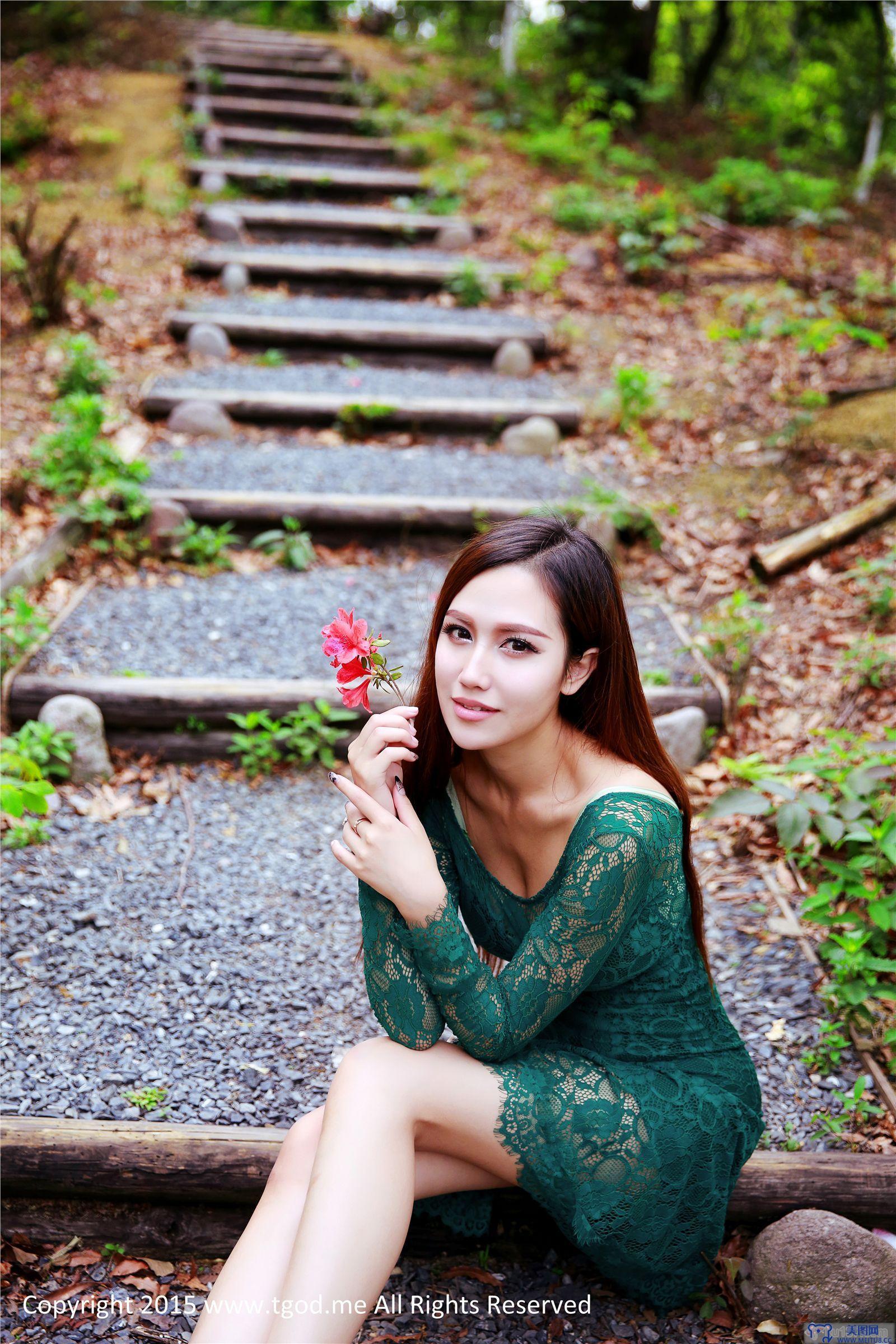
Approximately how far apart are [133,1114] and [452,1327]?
781 mm

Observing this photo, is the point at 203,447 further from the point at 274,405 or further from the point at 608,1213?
the point at 608,1213

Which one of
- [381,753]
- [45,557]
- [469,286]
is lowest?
[45,557]

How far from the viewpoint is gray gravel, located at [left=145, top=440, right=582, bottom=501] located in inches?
183

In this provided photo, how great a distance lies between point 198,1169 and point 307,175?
25.9 ft

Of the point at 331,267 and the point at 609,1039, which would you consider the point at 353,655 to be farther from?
the point at 331,267

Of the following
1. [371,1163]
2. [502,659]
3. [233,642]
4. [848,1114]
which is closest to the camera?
[371,1163]

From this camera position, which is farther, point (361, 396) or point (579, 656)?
point (361, 396)

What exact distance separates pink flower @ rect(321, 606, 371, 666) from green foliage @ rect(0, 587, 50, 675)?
2093 mm

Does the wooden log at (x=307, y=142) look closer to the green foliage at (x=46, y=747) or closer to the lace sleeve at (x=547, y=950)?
the green foliage at (x=46, y=747)

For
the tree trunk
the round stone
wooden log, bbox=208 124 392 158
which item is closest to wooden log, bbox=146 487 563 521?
the round stone

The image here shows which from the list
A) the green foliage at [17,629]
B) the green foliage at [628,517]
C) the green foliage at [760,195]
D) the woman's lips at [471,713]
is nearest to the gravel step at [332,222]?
the green foliage at [760,195]

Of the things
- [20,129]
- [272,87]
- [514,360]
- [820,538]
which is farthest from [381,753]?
[272,87]

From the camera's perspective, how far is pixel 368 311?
6441 millimetres

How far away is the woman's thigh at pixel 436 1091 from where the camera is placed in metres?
1.70
